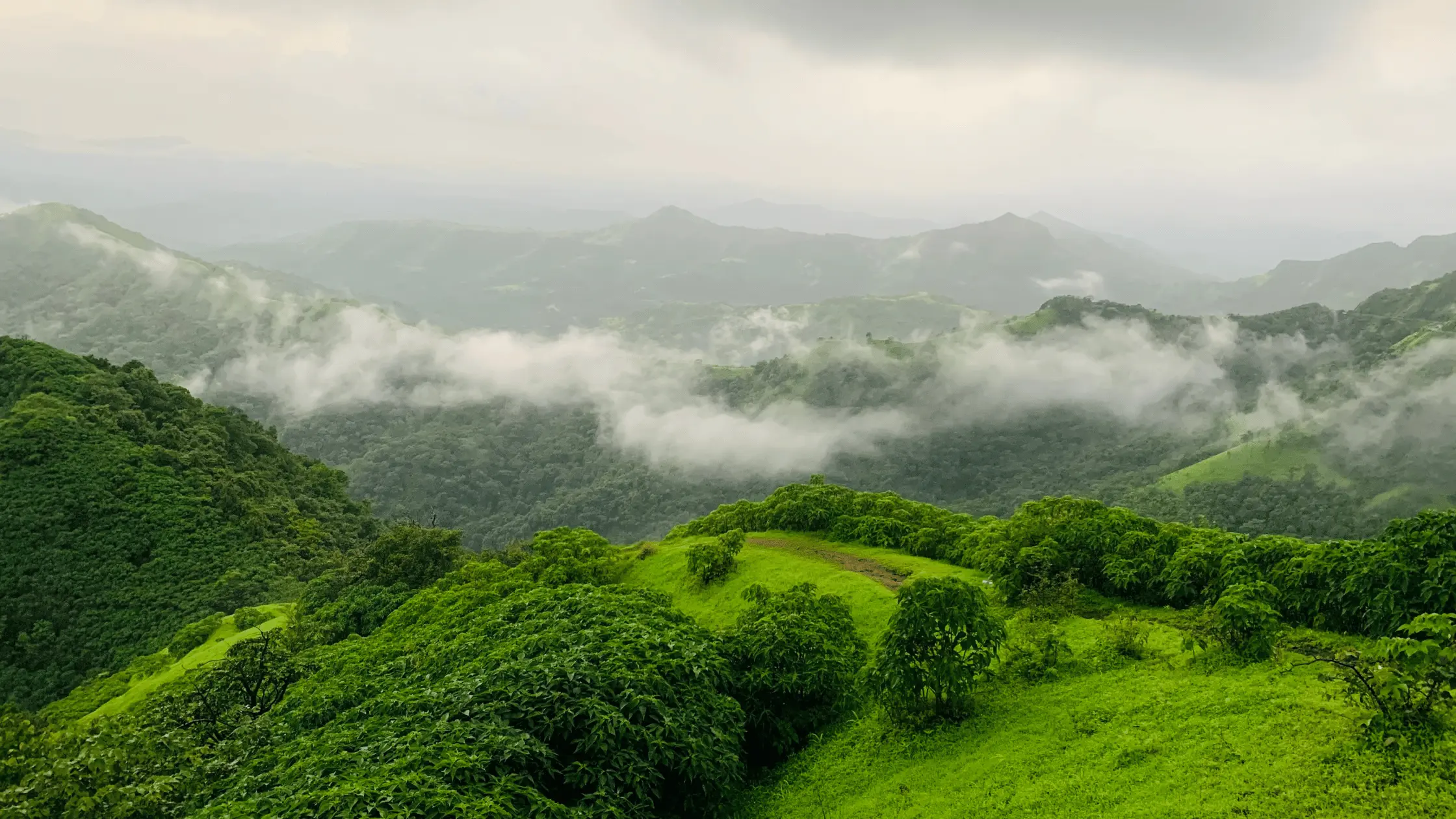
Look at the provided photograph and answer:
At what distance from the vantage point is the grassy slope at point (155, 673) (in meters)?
37.1

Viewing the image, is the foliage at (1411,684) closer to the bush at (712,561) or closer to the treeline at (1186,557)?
the treeline at (1186,557)

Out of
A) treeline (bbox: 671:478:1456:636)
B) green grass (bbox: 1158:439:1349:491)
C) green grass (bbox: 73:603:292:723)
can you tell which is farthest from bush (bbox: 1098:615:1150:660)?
green grass (bbox: 1158:439:1349:491)

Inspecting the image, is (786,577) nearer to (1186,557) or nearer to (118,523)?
(1186,557)

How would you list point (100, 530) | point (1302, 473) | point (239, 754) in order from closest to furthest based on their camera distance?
point (239, 754) → point (100, 530) → point (1302, 473)

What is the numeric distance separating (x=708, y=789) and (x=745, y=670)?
3.89 metres

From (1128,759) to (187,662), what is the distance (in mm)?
47440

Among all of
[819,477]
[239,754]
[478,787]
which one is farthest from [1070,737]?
[819,477]

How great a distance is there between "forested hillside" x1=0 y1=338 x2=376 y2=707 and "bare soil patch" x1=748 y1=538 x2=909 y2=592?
43.7 meters

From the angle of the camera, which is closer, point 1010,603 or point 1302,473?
point 1010,603

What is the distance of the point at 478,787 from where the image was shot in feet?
33.6

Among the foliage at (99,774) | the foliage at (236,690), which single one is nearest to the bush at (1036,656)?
the foliage at (99,774)

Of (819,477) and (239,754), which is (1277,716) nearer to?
(239,754)

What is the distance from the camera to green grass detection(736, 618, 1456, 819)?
970cm

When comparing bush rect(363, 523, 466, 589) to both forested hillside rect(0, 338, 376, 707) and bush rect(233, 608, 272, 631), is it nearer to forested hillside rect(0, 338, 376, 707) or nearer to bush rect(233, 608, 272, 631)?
bush rect(233, 608, 272, 631)
